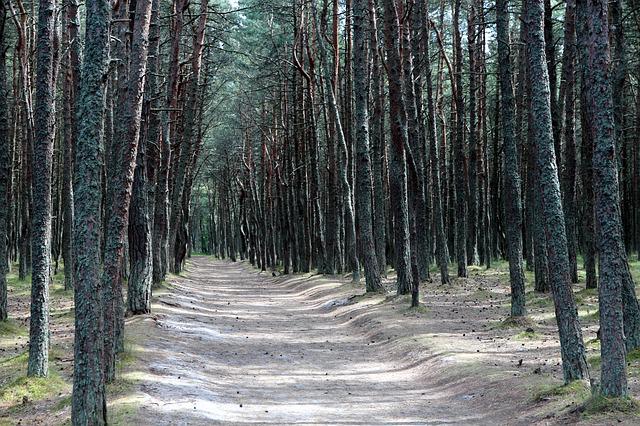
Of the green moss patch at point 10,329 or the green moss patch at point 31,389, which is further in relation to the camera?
the green moss patch at point 10,329

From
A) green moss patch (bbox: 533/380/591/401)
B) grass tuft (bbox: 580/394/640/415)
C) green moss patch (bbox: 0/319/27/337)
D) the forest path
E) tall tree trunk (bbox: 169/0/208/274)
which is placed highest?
tall tree trunk (bbox: 169/0/208/274)

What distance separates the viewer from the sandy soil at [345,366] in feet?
Answer: 29.6

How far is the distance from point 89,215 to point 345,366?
655cm

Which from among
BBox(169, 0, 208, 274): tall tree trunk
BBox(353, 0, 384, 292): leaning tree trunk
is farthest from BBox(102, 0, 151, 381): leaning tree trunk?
BBox(353, 0, 384, 292): leaning tree trunk

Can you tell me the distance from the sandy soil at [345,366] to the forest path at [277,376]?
0.09 feet

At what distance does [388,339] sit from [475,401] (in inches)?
194

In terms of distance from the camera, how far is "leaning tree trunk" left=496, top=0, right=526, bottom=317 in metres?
14.6

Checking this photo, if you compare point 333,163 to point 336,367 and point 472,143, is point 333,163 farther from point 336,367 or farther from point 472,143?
point 336,367

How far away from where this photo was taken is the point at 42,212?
10.1m

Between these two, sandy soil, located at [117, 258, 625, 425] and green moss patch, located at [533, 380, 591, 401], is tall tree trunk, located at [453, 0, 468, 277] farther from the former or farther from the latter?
green moss patch, located at [533, 380, 591, 401]

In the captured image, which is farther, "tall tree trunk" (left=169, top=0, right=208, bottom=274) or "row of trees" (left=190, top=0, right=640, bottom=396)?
"tall tree trunk" (left=169, top=0, right=208, bottom=274)

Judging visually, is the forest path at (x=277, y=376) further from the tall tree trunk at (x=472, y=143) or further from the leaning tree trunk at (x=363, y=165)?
the tall tree trunk at (x=472, y=143)

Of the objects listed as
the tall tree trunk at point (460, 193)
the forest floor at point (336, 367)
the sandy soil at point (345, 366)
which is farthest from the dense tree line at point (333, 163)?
the sandy soil at point (345, 366)

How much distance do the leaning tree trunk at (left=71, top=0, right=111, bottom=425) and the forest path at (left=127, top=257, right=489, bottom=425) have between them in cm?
122
